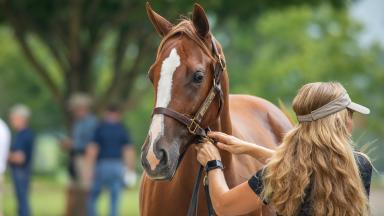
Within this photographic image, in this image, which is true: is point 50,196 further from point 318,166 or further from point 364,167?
point 318,166

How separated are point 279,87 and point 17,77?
35.5 feet

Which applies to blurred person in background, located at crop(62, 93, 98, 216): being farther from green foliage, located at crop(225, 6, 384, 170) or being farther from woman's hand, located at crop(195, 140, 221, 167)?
green foliage, located at crop(225, 6, 384, 170)

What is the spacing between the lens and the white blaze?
5.15 meters

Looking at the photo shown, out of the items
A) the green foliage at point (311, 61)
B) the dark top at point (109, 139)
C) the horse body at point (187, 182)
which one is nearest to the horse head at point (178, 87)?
the horse body at point (187, 182)

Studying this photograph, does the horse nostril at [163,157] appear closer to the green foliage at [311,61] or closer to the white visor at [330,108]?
the white visor at [330,108]

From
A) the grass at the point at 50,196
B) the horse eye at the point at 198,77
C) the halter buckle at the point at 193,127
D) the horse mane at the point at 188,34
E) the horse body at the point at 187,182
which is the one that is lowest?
the horse body at the point at 187,182

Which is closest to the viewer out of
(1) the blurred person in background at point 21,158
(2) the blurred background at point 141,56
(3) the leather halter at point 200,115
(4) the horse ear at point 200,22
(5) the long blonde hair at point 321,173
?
(5) the long blonde hair at point 321,173

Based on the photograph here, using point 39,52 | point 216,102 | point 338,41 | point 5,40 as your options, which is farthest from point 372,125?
point 216,102

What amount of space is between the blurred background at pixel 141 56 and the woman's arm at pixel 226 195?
0.79 meters

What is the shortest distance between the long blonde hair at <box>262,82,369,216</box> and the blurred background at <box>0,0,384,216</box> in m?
0.62

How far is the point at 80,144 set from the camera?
50.3 ft

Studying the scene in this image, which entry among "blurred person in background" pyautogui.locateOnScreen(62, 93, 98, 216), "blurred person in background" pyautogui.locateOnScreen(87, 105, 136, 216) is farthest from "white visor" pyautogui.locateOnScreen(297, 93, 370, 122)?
"blurred person in background" pyautogui.locateOnScreen(62, 93, 98, 216)

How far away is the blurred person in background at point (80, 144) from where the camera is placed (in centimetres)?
1513

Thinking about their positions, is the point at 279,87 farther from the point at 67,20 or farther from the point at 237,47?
the point at 67,20
